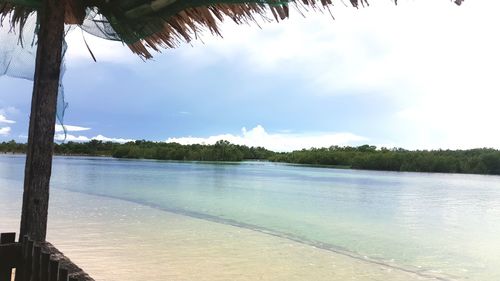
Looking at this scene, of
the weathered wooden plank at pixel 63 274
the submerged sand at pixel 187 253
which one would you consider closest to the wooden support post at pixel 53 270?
the weathered wooden plank at pixel 63 274

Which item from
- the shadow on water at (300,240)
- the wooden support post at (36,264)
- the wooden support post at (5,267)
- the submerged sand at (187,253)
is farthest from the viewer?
the shadow on water at (300,240)

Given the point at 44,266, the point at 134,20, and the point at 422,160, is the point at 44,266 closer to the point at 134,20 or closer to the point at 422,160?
the point at 134,20

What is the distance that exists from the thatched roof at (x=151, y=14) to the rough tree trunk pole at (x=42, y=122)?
6.7 inches

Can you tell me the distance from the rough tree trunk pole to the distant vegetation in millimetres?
55738

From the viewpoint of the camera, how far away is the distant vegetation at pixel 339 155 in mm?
70500

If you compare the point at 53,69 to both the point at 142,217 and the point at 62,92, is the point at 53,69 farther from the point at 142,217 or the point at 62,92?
the point at 142,217

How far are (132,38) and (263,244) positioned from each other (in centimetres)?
751

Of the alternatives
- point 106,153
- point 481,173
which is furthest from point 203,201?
point 106,153

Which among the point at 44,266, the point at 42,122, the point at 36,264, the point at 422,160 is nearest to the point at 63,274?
the point at 44,266

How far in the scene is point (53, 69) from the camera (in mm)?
2561

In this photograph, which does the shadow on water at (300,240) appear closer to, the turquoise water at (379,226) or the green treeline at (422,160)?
the turquoise water at (379,226)

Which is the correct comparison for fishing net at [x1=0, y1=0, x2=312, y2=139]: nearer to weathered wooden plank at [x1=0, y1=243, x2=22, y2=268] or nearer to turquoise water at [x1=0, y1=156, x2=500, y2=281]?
weathered wooden plank at [x1=0, y1=243, x2=22, y2=268]

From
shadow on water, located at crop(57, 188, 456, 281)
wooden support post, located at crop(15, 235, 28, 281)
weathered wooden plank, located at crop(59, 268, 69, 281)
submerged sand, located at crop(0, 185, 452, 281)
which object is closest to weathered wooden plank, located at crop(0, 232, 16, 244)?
wooden support post, located at crop(15, 235, 28, 281)

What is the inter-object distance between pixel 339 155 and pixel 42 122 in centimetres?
9200
